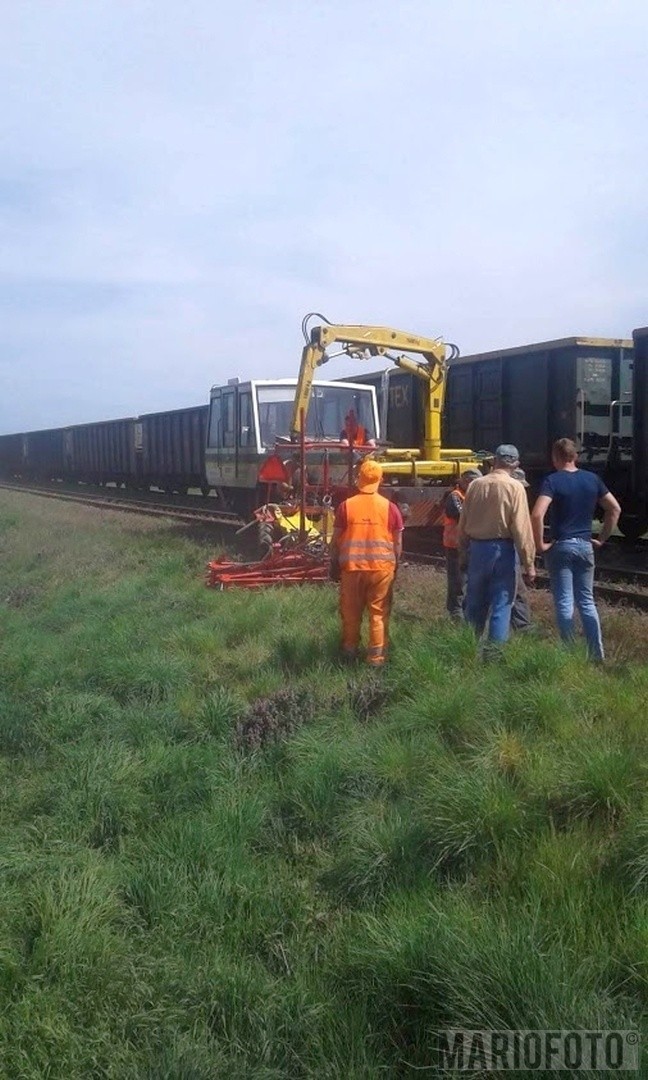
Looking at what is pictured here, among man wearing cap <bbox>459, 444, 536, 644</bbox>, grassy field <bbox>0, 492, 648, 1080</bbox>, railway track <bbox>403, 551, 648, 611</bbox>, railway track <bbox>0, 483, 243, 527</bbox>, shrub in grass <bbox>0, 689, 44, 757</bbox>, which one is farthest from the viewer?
railway track <bbox>0, 483, 243, 527</bbox>

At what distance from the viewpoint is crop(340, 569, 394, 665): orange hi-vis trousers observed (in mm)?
7453

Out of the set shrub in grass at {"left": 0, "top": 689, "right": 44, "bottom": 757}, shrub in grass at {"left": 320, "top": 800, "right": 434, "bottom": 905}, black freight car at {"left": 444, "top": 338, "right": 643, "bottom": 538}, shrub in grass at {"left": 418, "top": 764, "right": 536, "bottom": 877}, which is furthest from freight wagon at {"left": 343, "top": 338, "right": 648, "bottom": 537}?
shrub in grass at {"left": 320, "top": 800, "right": 434, "bottom": 905}

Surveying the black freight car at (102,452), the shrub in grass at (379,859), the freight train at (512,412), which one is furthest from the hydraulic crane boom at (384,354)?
the black freight car at (102,452)

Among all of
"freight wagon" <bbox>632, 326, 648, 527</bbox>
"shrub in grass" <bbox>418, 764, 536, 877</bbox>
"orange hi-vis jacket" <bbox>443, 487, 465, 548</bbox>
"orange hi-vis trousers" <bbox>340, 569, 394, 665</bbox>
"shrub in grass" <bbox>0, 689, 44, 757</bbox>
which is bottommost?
"shrub in grass" <bbox>0, 689, 44, 757</bbox>

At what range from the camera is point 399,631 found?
827 centimetres

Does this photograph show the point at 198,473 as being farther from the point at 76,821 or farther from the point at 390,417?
the point at 76,821

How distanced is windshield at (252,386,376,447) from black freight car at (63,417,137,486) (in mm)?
20605

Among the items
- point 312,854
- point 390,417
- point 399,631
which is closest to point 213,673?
point 399,631

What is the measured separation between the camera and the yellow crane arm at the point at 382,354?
13.6 m

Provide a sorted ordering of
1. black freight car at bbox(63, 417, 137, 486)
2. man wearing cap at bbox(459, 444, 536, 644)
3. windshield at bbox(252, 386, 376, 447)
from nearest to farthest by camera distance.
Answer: man wearing cap at bbox(459, 444, 536, 644) < windshield at bbox(252, 386, 376, 447) < black freight car at bbox(63, 417, 137, 486)

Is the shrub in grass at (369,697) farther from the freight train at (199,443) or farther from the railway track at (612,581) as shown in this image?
the freight train at (199,443)

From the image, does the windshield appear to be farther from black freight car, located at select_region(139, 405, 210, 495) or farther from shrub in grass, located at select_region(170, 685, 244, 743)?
black freight car, located at select_region(139, 405, 210, 495)

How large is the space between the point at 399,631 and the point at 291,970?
4.21 meters

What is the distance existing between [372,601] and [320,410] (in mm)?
8587
